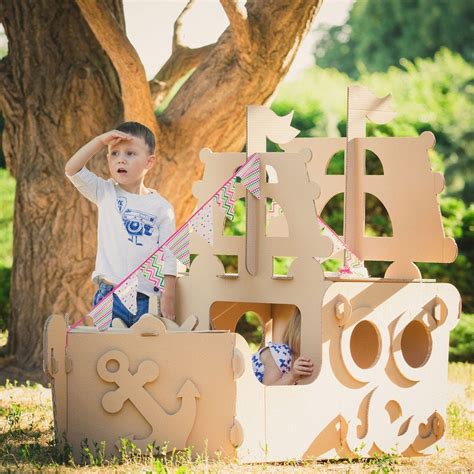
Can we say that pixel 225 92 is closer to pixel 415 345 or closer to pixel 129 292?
pixel 415 345

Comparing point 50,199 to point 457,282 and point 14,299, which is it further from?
point 457,282

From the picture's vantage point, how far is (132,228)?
4383 millimetres

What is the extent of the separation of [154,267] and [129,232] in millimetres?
317

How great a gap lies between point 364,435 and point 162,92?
3.94 meters

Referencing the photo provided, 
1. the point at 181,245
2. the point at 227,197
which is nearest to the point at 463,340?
the point at 227,197

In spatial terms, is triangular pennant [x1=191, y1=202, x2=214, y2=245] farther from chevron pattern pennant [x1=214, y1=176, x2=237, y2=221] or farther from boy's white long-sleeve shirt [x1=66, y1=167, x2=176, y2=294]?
boy's white long-sleeve shirt [x1=66, y1=167, x2=176, y2=294]

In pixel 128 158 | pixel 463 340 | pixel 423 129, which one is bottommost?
pixel 463 340

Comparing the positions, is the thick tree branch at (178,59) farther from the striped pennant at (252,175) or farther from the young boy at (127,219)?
the striped pennant at (252,175)

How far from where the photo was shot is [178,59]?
7516mm

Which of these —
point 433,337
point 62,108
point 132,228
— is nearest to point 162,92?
point 62,108

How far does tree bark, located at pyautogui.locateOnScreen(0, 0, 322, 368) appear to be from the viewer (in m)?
6.49

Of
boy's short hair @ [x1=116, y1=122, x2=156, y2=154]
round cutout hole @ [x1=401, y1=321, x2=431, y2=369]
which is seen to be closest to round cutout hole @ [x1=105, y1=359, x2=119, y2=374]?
boy's short hair @ [x1=116, y1=122, x2=156, y2=154]

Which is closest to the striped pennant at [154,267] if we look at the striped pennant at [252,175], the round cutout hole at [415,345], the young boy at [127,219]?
the young boy at [127,219]

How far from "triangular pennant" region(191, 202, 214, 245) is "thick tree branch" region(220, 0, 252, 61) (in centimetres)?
218
